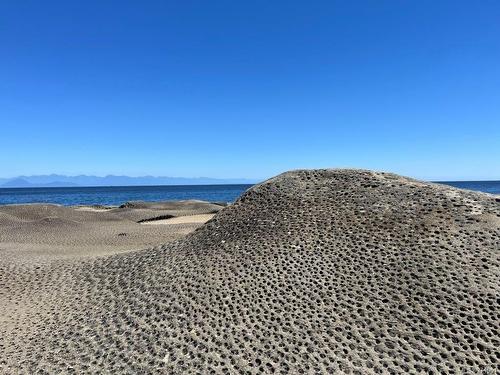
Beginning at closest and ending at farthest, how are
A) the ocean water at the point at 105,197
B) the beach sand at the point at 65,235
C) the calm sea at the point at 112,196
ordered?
1. the beach sand at the point at 65,235
2. the ocean water at the point at 105,197
3. the calm sea at the point at 112,196

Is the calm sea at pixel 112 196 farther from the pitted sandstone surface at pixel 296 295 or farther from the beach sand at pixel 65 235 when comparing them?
the pitted sandstone surface at pixel 296 295

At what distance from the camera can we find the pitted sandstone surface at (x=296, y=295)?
5449 millimetres

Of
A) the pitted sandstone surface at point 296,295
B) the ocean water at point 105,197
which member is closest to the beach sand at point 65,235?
the pitted sandstone surface at point 296,295

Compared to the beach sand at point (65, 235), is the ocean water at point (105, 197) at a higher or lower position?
lower

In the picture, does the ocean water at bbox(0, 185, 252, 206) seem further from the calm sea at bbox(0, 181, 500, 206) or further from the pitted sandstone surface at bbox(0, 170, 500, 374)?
the pitted sandstone surface at bbox(0, 170, 500, 374)

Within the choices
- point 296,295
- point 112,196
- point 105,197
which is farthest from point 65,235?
point 112,196

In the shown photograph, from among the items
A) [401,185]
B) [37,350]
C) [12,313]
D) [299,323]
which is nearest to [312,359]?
[299,323]

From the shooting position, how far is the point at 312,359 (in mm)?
5340

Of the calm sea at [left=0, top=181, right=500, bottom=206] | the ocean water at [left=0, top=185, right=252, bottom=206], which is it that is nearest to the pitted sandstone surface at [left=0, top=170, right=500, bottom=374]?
the ocean water at [left=0, top=185, right=252, bottom=206]

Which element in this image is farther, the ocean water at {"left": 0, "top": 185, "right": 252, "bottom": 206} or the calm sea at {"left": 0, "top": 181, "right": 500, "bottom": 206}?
the calm sea at {"left": 0, "top": 181, "right": 500, "bottom": 206}

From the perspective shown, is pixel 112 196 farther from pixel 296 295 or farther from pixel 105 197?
pixel 296 295

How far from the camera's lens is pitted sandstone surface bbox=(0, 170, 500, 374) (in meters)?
5.45

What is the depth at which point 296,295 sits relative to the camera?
6.46 meters

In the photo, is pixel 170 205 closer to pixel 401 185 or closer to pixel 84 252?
pixel 84 252
